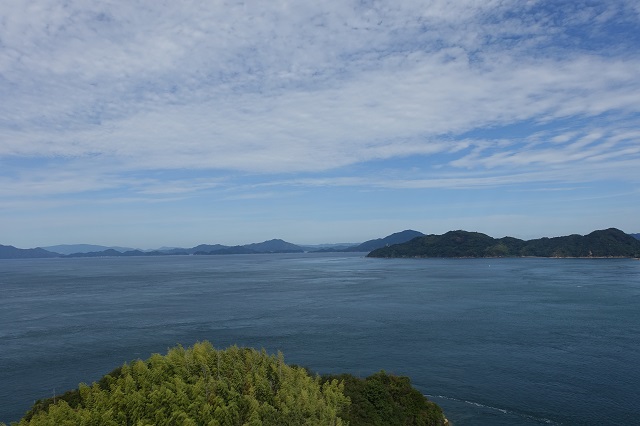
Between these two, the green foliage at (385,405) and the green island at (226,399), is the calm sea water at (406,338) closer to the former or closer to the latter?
the green foliage at (385,405)

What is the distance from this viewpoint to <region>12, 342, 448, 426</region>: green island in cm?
2495

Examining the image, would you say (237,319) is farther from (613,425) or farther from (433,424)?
(613,425)

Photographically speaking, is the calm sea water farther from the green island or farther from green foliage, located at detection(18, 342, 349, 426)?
green foliage, located at detection(18, 342, 349, 426)

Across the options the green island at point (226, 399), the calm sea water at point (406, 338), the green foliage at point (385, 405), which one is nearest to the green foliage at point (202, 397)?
the green island at point (226, 399)

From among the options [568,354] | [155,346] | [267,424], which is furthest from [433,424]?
[155,346]

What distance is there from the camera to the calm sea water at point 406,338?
4097cm

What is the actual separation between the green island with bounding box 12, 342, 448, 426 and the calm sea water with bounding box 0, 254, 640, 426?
9.06 meters

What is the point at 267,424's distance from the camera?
25.2 meters

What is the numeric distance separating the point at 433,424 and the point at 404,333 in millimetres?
32234

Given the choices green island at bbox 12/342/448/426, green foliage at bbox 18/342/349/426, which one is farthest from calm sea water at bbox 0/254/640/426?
green foliage at bbox 18/342/349/426

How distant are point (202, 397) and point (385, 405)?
551 inches

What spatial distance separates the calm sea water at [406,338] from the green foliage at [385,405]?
15.2 ft

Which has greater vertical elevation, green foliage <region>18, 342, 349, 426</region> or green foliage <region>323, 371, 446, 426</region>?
green foliage <region>18, 342, 349, 426</region>

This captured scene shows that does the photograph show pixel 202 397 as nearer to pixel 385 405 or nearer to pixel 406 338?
pixel 385 405
